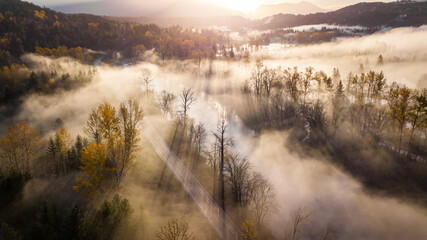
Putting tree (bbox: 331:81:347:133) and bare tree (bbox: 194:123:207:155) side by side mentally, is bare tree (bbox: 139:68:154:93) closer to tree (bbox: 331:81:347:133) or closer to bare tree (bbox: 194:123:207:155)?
bare tree (bbox: 194:123:207:155)

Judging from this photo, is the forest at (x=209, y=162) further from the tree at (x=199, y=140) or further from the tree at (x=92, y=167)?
the tree at (x=199, y=140)

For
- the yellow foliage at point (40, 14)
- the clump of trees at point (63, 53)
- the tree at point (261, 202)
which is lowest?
the tree at point (261, 202)

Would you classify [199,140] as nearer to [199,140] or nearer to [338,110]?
[199,140]

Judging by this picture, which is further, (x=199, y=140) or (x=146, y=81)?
(x=146, y=81)

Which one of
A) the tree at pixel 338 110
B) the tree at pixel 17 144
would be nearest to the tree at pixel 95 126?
the tree at pixel 17 144

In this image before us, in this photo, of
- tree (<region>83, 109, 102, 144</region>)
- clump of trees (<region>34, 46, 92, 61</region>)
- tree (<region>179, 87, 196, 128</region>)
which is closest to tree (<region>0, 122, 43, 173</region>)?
tree (<region>83, 109, 102, 144</region>)

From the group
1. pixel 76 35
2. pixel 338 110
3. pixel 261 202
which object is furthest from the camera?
pixel 76 35

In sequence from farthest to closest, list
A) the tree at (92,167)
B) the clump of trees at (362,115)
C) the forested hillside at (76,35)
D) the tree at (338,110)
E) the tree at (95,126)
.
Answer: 1. the forested hillside at (76,35)
2. the tree at (338,110)
3. the clump of trees at (362,115)
4. the tree at (95,126)
5. the tree at (92,167)

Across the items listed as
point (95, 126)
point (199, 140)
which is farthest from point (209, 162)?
point (95, 126)
